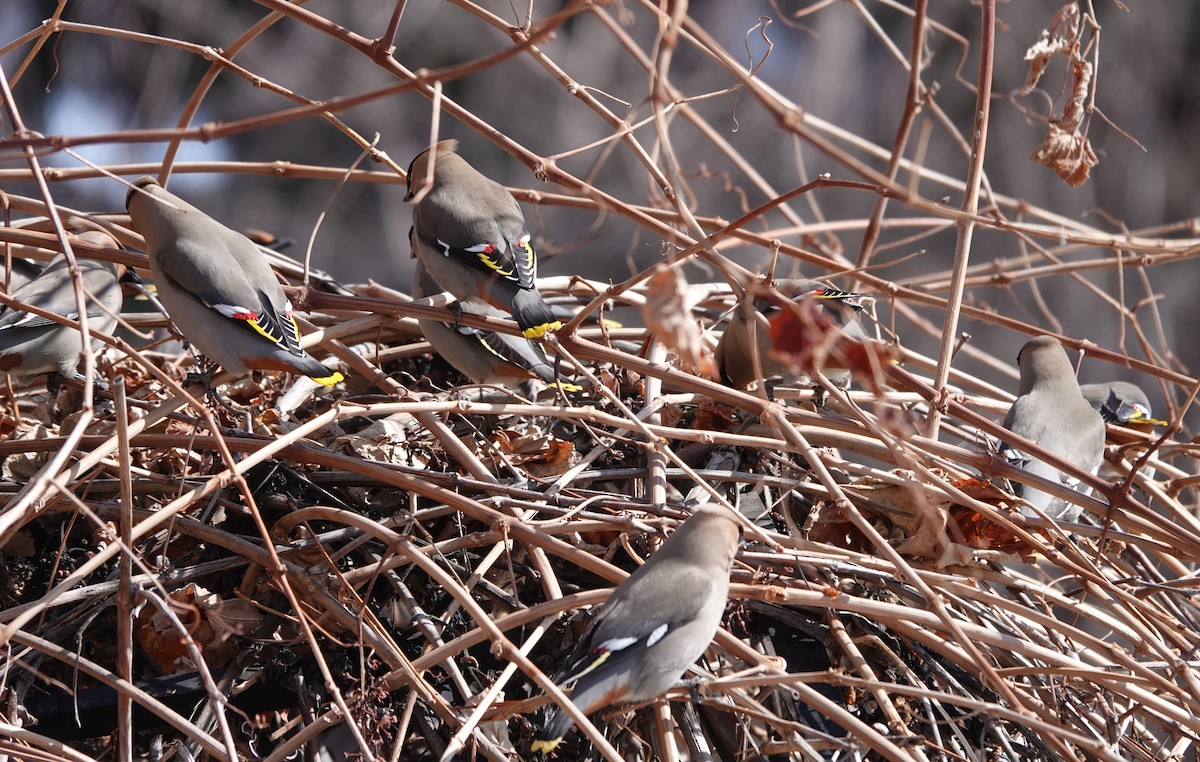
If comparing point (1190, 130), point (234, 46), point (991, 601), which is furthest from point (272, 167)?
point (1190, 130)

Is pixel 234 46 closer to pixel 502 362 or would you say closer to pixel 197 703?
pixel 502 362

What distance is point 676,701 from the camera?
8.18ft

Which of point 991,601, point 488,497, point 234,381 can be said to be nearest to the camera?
point 991,601

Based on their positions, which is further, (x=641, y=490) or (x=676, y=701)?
(x=641, y=490)

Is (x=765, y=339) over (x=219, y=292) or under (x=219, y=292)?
under

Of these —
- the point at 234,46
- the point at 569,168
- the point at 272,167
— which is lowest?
the point at 569,168

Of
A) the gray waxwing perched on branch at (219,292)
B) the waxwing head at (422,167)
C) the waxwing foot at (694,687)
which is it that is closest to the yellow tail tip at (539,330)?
the gray waxwing perched on branch at (219,292)

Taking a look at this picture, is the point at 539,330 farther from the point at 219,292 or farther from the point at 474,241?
the point at 219,292

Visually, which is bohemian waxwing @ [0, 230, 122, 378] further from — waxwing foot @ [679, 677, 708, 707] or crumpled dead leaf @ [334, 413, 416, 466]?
waxwing foot @ [679, 677, 708, 707]

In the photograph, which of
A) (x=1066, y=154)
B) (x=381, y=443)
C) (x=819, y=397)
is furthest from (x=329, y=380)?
(x=1066, y=154)

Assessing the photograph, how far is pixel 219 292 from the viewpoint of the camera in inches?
131

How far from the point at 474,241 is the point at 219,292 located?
0.83 meters

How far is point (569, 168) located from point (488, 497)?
28.7 feet

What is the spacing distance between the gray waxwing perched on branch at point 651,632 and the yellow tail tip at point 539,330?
1.02 meters
